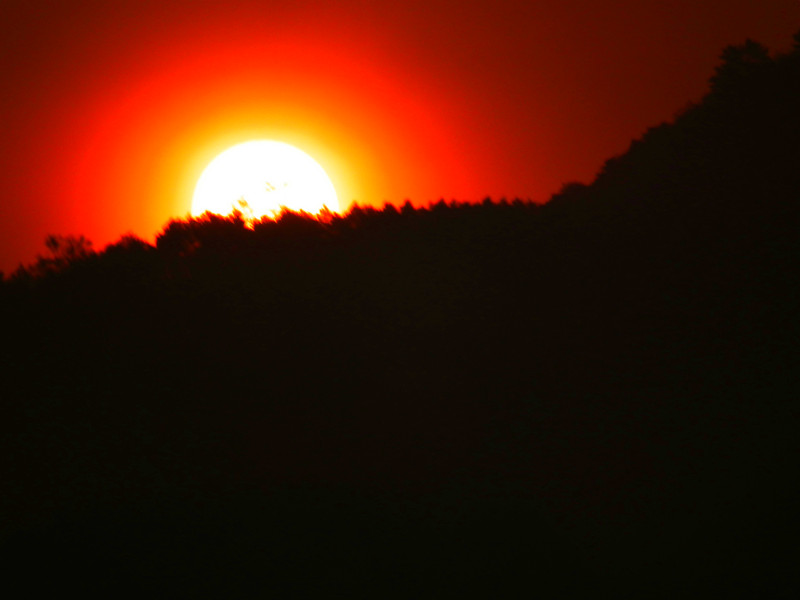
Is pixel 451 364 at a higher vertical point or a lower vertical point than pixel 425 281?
lower

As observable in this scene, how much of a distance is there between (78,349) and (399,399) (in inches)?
177

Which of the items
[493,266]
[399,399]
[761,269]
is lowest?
[399,399]

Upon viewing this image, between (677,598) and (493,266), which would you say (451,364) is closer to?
(493,266)

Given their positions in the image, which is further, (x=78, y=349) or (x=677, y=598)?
(x=78, y=349)

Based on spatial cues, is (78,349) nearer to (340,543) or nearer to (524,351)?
(340,543)

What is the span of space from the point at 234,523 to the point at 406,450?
7.10ft

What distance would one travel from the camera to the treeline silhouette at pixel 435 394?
664 cm

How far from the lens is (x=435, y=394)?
320 inches

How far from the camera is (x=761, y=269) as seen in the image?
844cm

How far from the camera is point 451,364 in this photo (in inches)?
332

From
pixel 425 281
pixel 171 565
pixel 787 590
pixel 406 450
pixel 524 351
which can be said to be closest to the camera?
pixel 787 590

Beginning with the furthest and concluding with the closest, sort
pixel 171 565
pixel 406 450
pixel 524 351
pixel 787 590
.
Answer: pixel 524 351, pixel 406 450, pixel 171 565, pixel 787 590

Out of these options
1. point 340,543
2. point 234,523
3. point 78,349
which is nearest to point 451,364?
point 340,543

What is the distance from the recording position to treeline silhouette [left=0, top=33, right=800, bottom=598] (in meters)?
6.64
